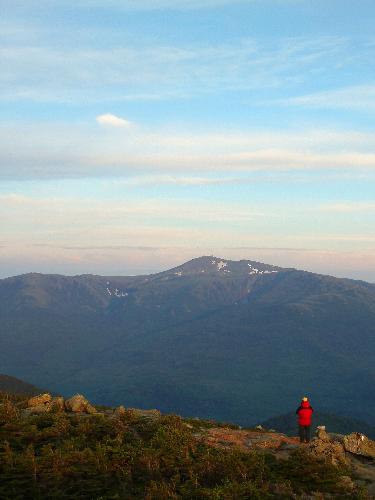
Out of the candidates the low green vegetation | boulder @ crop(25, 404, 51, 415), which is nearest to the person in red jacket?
the low green vegetation

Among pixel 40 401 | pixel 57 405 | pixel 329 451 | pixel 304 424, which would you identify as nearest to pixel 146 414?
pixel 57 405

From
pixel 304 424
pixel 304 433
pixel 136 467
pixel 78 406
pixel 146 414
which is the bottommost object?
pixel 304 433

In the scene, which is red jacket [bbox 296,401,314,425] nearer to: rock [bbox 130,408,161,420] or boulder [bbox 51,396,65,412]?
rock [bbox 130,408,161,420]

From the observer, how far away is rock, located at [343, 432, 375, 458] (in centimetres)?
2789

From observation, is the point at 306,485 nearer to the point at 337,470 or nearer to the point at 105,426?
the point at 337,470

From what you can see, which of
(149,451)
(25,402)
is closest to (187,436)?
(149,451)

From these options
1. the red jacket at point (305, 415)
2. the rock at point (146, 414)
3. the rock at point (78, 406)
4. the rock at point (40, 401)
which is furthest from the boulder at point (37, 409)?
the red jacket at point (305, 415)

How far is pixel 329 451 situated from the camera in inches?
1034

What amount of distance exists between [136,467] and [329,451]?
9379 millimetres

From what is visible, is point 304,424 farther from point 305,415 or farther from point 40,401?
point 40,401

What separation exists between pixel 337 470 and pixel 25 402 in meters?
18.2

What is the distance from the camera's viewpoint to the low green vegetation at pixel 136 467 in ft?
67.8

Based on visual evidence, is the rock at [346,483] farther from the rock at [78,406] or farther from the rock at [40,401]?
the rock at [40,401]

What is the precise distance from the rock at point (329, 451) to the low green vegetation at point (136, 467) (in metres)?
0.84
